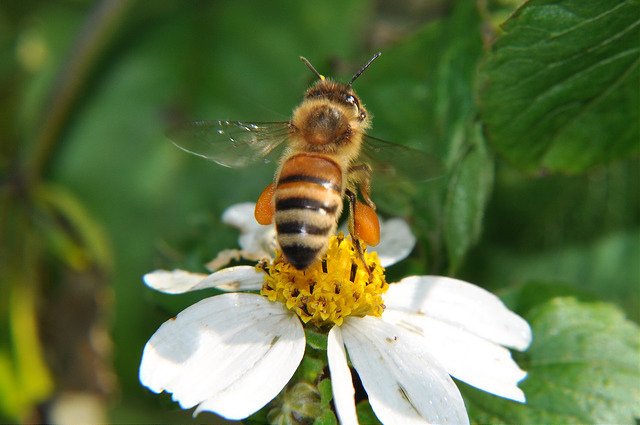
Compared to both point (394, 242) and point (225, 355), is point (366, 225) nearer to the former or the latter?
point (394, 242)

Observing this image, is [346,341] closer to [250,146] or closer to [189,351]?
[189,351]

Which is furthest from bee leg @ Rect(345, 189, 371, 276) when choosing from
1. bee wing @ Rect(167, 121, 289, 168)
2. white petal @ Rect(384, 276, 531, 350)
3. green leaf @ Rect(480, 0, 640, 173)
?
green leaf @ Rect(480, 0, 640, 173)

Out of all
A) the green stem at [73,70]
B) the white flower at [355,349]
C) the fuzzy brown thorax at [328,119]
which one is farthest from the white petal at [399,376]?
the green stem at [73,70]

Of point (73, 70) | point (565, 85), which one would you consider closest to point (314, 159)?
point (565, 85)

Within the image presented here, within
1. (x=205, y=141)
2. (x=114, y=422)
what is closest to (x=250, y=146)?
(x=205, y=141)

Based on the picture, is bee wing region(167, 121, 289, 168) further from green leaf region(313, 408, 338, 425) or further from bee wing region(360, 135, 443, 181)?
green leaf region(313, 408, 338, 425)

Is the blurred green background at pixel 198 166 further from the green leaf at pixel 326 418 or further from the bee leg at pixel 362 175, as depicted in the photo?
the green leaf at pixel 326 418
